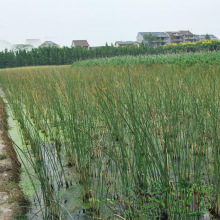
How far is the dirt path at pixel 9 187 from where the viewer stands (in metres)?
1.56

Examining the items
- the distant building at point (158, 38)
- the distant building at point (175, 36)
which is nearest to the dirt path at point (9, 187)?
the distant building at point (158, 38)

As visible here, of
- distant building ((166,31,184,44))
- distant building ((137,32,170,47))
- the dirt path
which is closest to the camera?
the dirt path

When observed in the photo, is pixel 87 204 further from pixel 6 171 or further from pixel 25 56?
pixel 25 56

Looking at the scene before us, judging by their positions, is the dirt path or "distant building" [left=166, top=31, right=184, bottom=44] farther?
"distant building" [left=166, top=31, right=184, bottom=44]

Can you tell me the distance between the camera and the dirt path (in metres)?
1.56

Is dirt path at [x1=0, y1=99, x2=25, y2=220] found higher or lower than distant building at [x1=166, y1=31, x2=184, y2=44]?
lower

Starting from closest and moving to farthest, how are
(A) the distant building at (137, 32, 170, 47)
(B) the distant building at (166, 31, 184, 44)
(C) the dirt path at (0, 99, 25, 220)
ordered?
(C) the dirt path at (0, 99, 25, 220) → (A) the distant building at (137, 32, 170, 47) → (B) the distant building at (166, 31, 184, 44)

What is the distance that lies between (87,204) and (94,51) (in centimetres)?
2825

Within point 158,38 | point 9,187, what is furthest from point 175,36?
point 9,187

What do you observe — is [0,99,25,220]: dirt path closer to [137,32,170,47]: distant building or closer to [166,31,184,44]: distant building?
[137,32,170,47]: distant building

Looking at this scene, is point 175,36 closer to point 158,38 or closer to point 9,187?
point 158,38

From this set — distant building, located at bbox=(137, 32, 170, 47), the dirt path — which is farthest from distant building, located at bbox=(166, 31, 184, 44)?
the dirt path

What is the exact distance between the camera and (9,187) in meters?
1.82

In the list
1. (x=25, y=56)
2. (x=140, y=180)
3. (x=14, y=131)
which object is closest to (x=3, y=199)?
(x=140, y=180)
